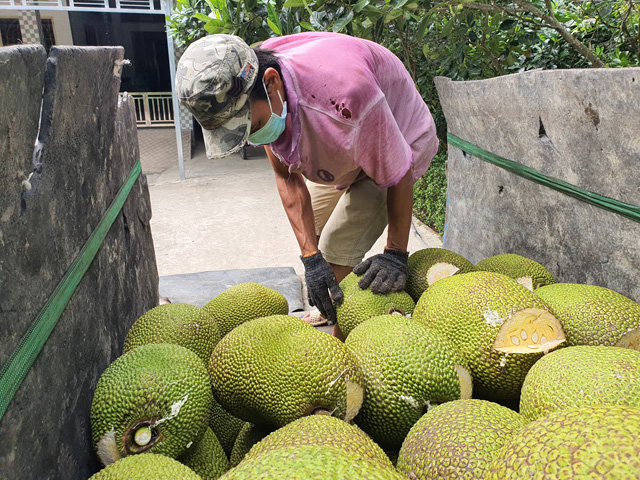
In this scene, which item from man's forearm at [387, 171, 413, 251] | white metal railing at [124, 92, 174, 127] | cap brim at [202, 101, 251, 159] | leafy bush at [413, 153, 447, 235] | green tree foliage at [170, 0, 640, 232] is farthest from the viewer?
white metal railing at [124, 92, 174, 127]

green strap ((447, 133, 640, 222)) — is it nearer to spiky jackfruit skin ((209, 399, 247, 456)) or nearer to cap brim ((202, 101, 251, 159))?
cap brim ((202, 101, 251, 159))

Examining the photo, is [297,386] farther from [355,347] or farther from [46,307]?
[46,307]

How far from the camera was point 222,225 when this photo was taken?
444 cm

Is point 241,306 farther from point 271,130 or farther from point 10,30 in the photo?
point 10,30

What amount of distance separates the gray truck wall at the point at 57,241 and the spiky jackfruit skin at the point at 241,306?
10.6 inches

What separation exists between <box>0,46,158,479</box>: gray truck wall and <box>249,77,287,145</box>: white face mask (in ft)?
1.36

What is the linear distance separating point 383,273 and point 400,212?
13.0 inches

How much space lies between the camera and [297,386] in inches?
39.4

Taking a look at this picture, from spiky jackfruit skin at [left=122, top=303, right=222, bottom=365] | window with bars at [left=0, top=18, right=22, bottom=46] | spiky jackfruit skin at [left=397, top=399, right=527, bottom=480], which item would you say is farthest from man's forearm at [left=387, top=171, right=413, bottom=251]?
window with bars at [left=0, top=18, right=22, bottom=46]

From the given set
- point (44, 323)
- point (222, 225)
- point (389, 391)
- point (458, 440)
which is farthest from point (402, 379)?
Answer: point (222, 225)

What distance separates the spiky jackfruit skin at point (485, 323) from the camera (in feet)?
3.60

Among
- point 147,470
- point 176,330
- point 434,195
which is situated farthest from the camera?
point 434,195

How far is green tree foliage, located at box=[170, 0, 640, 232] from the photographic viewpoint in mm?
2170

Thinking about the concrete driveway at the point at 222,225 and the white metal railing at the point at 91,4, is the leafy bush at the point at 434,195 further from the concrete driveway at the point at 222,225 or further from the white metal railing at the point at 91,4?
the white metal railing at the point at 91,4
